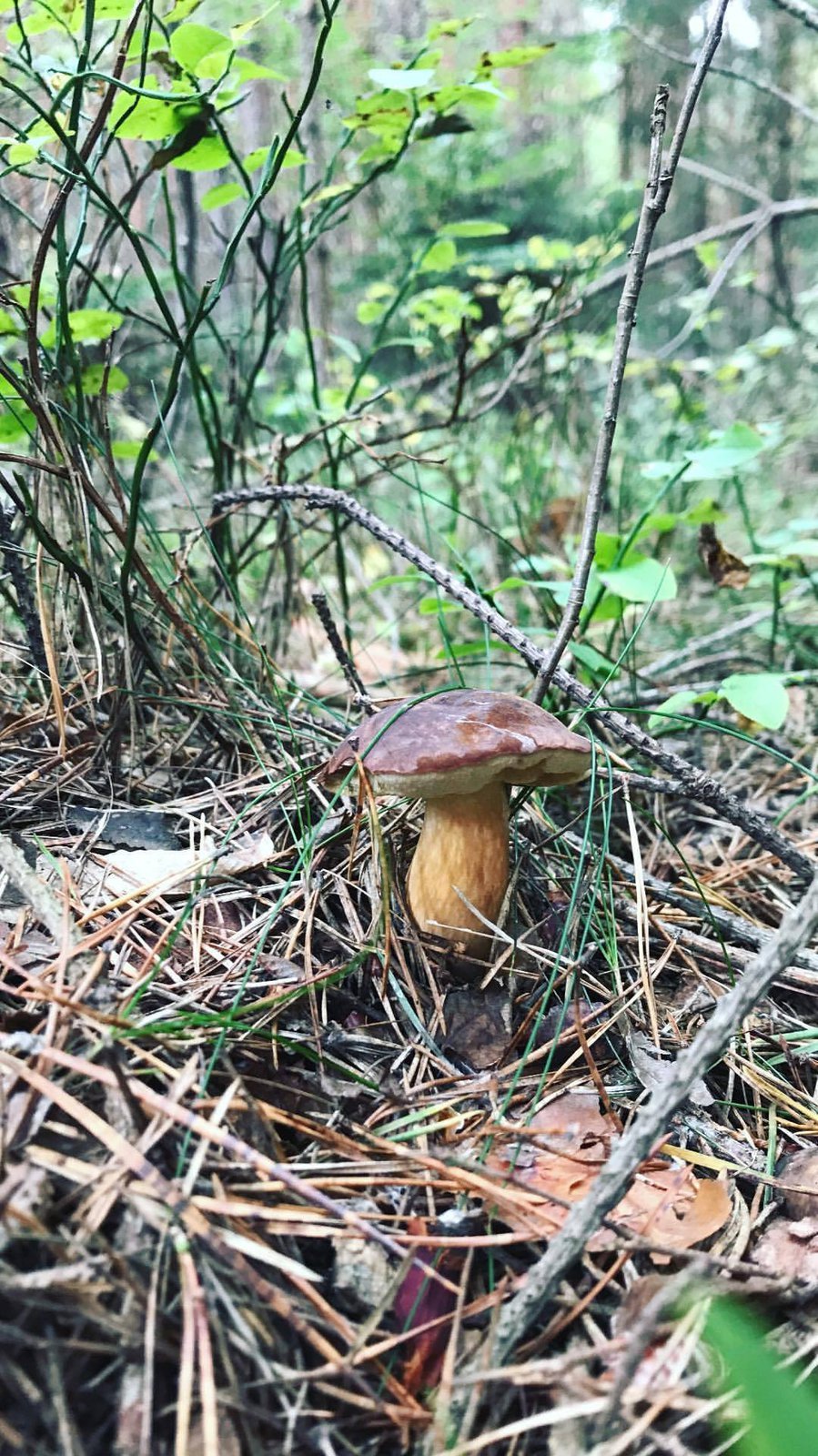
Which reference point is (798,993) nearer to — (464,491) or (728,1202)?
(728,1202)

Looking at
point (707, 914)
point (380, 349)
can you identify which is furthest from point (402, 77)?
point (380, 349)

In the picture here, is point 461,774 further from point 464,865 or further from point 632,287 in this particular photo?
point 632,287

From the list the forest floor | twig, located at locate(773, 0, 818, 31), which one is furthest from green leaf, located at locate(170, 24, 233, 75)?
twig, located at locate(773, 0, 818, 31)

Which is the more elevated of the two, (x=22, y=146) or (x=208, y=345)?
(x=22, y=146)

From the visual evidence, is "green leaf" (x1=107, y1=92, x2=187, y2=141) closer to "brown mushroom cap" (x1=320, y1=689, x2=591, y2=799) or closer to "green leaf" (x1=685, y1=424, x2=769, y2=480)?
"brown mushroom cap" (x1=320, y1=689, x2=591, y2=799)

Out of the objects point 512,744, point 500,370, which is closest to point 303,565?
point 512,744

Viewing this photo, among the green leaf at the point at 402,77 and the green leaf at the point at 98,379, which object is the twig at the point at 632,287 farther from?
the green leaf at the point at 98,379
